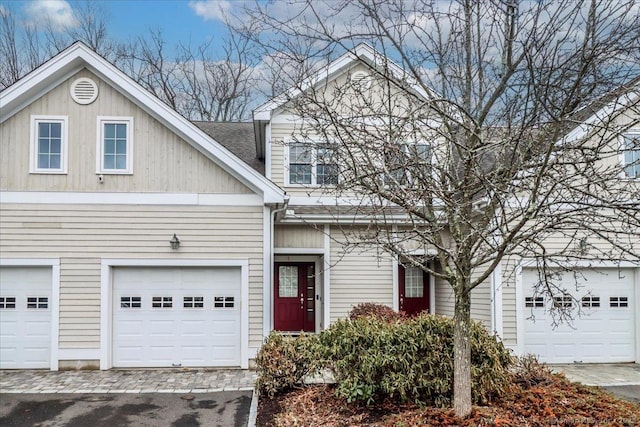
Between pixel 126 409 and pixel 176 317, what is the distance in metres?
2.94

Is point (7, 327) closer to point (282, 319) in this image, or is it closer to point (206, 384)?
point (206, 384)

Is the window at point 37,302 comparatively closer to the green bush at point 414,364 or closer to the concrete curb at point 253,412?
the concrete curb at point 253,412

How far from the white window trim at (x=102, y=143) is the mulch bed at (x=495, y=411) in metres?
5.69

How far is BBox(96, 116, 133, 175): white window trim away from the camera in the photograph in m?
10.3

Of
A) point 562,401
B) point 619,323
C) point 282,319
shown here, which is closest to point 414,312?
point 282,319

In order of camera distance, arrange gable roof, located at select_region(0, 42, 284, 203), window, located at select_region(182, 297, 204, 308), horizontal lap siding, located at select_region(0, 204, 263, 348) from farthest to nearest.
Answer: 1. window, located at select_region(182, 297, 204, 308)
2. horizontal lap siding, located at select_region(0, 204, 263, 348)
3. gable roof, located at select_region(0, 42, 284, 203)

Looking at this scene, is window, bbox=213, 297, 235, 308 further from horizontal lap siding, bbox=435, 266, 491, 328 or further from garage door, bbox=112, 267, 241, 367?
horizontal lap siding, bbox=435, 266, 491, 328

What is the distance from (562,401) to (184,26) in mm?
16550

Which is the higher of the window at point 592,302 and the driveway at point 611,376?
the window at point 592,302

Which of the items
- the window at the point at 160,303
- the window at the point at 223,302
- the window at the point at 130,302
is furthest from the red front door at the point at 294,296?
the window at the point at 130,302

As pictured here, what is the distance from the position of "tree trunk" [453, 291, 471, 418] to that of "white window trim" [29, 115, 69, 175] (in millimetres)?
8148

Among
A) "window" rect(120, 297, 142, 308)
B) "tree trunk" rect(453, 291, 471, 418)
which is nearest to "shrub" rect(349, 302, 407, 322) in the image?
"window" rect(120, 297, 142, 308)

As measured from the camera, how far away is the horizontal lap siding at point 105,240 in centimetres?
1014

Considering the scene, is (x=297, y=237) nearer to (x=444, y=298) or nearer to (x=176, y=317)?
(x=176, y=317)
